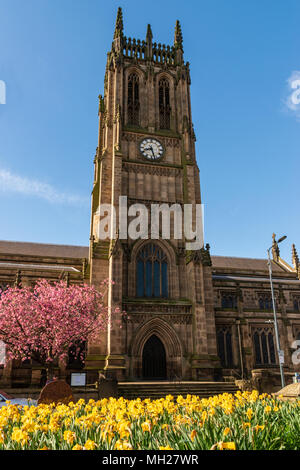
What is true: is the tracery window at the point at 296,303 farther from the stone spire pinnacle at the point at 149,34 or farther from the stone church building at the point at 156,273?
the stone spire pinnacle at the point at 149,34

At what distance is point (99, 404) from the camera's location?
8164 mm

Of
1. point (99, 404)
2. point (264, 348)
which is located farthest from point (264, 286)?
point (99, 404)

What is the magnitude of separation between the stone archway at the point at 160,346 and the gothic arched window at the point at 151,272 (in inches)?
104

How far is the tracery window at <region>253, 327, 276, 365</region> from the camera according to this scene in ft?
114

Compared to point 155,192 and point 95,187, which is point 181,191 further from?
point 95,187

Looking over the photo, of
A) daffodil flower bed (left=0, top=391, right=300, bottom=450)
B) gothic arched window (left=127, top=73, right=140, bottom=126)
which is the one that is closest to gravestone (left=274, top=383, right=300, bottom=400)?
daffodil flower bed (left=0, top=391, right=300, bottom=450)

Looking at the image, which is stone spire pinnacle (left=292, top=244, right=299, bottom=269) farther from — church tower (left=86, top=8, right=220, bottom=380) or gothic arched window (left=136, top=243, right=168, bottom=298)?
gothic arched window (left=136, top=243, right=168, bottom=298)

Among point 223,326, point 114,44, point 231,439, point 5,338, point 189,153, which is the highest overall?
point 114,44

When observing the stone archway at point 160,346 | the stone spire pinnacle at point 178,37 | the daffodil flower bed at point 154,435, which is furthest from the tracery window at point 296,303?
the daffodil flower bed at point 154,435

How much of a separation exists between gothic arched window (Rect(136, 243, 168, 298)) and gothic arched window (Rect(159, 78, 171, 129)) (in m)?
14.2

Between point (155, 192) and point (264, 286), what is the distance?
18296 millimetres

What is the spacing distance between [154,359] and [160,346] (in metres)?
1.10

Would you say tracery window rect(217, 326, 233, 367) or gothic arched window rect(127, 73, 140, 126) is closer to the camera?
tracery window rect(217, 326, 233, 367)

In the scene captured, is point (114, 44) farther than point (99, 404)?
Yes
